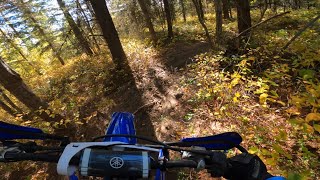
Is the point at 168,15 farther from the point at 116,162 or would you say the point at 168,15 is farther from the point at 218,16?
the point at 116,162

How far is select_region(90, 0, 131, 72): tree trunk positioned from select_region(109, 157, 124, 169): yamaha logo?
849 centimetres

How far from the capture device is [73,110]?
337 inches

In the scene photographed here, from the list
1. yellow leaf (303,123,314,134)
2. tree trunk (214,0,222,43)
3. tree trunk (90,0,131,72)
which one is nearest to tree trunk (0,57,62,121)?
tree trunk (90,0,131,72)

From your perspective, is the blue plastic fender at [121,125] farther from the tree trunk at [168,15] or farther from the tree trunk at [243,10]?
the tree trunk at [168,15]

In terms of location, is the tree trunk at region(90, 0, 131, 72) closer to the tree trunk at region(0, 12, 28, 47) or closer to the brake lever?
the brake lever

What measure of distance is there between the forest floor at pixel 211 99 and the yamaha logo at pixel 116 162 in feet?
4.98

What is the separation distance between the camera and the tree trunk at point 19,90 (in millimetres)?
5383

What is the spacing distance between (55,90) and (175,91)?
7.33m

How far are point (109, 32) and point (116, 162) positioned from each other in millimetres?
8729

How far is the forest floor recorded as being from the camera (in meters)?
3.94

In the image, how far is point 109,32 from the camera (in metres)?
9.39

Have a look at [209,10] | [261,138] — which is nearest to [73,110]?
[261,138]

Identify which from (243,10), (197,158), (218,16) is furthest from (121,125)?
(243,10)

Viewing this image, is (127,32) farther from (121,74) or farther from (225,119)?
(225,119)
